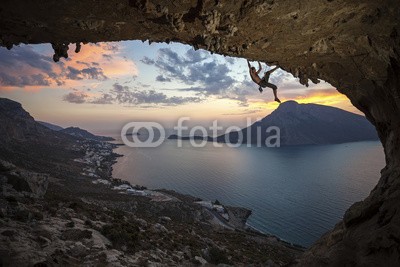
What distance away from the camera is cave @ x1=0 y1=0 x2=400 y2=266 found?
7461 mm

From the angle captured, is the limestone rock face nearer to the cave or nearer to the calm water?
the cave

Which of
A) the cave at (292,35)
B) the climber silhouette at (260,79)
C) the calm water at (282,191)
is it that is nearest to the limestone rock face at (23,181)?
the cave at (292,35)

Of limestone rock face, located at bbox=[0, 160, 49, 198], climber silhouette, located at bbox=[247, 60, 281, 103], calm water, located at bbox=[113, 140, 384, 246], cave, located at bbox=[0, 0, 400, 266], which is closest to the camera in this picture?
cave, located at bbox=[0, 0, 400, 266]

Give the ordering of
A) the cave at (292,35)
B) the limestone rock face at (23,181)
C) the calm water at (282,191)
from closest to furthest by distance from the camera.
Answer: the cave at (292,35) → the limestone rock face at (23,181) → the calm water at (282,191)

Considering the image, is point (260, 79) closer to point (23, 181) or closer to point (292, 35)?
point (292, 35)

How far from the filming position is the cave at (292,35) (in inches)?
294

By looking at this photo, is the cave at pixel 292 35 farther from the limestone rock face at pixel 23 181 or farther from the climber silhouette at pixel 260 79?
the limestone rock face at pixel 23 181

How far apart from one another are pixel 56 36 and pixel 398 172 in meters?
15.4

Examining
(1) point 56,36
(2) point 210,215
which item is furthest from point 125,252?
(2) point 210,215

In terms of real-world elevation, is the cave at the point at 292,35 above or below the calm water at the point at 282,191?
above

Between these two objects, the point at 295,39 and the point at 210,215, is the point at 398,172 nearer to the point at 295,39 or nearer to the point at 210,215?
the point at 295,39

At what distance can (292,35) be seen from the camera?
31.0 ft

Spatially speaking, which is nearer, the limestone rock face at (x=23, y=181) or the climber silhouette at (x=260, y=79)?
the climber silhouette at (x=260, y=79)

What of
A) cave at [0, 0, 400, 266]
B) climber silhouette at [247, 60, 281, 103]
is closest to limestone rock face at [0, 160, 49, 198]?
cave at [0, 0, 400, 266]
